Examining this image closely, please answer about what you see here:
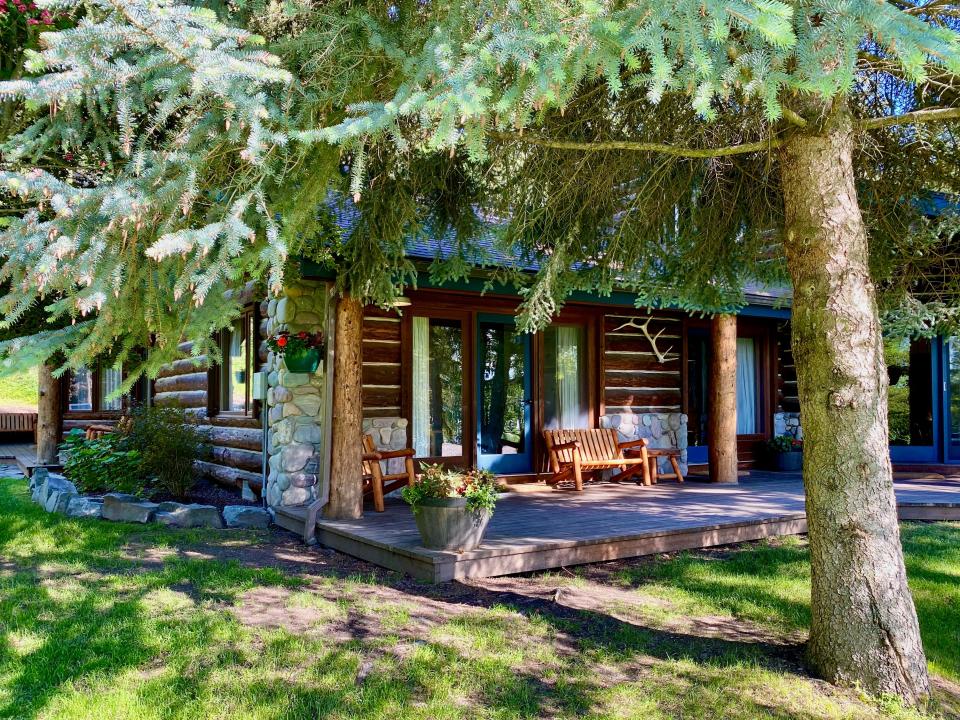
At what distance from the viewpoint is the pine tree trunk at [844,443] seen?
3.41m

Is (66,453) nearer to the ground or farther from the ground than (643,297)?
nearer to the ground

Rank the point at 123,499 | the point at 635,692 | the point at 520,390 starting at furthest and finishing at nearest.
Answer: the point at 520,390
the point at 123,499
the point at 635,692

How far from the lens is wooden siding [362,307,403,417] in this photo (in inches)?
331

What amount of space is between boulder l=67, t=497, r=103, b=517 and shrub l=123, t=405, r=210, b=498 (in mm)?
744

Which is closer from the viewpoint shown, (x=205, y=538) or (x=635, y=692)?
(x=635, y=692)

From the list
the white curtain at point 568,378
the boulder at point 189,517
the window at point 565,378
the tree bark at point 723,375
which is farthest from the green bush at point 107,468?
the tree bark at point 723,375

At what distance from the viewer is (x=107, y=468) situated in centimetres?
849

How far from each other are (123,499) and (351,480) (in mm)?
2543

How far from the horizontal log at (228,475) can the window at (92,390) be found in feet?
16.3

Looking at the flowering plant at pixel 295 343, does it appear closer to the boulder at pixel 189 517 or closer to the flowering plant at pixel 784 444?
the boulder at pixel 189 517

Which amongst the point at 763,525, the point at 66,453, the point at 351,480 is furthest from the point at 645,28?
the point at 66,453

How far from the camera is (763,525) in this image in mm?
6988

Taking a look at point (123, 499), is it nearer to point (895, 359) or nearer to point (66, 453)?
point (66, 453)

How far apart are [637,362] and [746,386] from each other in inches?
95.0
